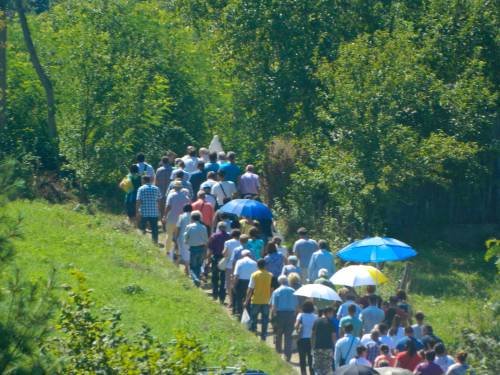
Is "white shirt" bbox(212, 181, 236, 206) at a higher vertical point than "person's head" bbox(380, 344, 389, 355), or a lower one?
higher

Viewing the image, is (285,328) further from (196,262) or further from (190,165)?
(190,165)

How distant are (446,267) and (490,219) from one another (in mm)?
3247

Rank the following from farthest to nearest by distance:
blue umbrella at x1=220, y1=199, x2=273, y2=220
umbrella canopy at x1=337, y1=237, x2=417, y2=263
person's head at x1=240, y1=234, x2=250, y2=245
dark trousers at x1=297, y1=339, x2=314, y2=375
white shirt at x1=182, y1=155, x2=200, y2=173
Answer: white shirt at x1=182, y1=155, x2=200, y2=173, blue umbrella at x1=220, y1=199, x2=273, y2=220, umbrella canopy at x1=337, y1=237, x2=417, y2=263, person's head at x1=240, y1=234, x2=250, y2=245, dark trousers at x1=297, y1=339, x2=314, y2=375

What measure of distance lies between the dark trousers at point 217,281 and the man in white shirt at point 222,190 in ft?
6.97

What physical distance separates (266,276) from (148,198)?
3.95 m

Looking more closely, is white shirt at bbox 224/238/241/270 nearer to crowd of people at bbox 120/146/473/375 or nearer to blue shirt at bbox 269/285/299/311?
crowd of people at bbox 120/146/473/375

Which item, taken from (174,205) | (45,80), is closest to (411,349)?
(174,205)

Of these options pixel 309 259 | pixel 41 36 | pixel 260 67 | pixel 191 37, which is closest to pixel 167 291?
pixel 309 259

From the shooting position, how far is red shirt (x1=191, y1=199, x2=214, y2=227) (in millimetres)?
21969

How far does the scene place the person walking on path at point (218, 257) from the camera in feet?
67.8

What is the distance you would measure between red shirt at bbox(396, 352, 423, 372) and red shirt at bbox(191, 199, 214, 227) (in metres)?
6.20

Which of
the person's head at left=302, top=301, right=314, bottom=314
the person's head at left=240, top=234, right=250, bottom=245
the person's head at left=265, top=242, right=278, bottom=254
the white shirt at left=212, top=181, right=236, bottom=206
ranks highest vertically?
the white shirt at left=212, top=181, right=236, bottom=206

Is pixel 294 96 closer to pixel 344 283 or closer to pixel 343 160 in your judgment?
pixel 343 160

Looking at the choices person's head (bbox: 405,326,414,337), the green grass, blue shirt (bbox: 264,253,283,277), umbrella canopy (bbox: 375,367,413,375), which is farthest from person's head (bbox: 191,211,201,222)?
umbrella canopy (bbox: 375,367,413,375)
